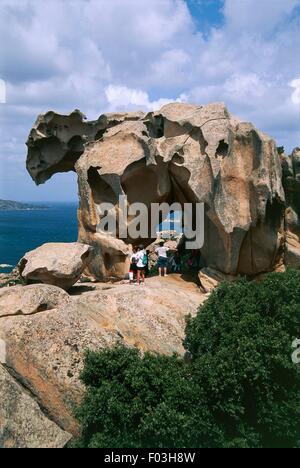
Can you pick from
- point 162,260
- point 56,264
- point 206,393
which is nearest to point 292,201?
point 162,260

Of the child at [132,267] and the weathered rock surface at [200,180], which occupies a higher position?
the weathered rock surface at [200,180]

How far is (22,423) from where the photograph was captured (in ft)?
46.9

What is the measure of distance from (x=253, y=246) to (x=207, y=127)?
5.50 m

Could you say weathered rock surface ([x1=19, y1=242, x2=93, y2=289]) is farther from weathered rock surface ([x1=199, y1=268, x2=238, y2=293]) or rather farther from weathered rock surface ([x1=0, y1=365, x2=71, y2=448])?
weathered rock surface ([x1=199, y1=268, x2=238, y2=293])

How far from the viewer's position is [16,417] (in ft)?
47.1

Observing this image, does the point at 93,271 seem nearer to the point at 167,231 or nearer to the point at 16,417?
the point at 16,417

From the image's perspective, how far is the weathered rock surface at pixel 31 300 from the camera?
55.0 ft

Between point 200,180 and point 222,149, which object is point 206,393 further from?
point 222,149

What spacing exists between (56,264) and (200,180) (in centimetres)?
739

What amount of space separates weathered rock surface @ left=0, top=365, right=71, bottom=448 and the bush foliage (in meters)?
0.75

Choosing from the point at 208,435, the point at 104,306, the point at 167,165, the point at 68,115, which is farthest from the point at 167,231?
the point at 208,435

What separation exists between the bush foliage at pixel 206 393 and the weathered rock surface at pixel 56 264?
5011 mm

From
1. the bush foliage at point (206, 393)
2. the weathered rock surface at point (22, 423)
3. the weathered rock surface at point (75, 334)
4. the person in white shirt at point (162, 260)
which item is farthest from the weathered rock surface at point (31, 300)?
the person in white shirt at point (162, 260)

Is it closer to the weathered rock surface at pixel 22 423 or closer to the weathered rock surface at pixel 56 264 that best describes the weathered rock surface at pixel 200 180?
the weathered rock surface at pixel 56 264
